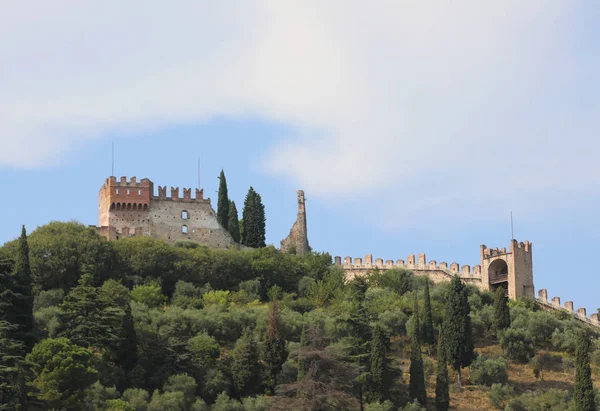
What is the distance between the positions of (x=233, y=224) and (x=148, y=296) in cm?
1224

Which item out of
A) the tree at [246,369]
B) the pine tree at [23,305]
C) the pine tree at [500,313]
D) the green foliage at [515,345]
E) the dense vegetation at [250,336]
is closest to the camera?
the dense vegetation at [250,336]

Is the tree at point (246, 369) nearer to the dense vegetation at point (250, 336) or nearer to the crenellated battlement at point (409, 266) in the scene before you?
the dense vegetation at point (250, 336)

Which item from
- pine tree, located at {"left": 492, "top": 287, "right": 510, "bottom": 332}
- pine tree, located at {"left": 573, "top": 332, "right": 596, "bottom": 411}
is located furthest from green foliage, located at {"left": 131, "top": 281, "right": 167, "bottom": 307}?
pine tree, located at {"left": 573, "top": 332, "right": 596, "bottom": 411}

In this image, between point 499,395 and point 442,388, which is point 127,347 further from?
point 499,395

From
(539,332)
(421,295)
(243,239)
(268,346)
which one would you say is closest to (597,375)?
(539,332)

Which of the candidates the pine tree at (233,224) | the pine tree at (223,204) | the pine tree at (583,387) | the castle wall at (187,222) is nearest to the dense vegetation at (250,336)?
the pine tree at (583,387)

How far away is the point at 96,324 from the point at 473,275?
25769 millimetres

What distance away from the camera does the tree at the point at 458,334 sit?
61.5m

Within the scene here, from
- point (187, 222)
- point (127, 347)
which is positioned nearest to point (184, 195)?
point (187, 222)

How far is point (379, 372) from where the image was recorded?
55531 mm

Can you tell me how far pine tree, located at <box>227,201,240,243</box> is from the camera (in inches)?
3031

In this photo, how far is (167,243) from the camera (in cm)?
7331

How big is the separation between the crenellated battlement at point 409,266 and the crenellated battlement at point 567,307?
3.74 metres

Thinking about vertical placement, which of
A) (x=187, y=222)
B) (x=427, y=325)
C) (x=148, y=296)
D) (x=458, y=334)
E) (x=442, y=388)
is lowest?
Answer: (x=442, y=388)
